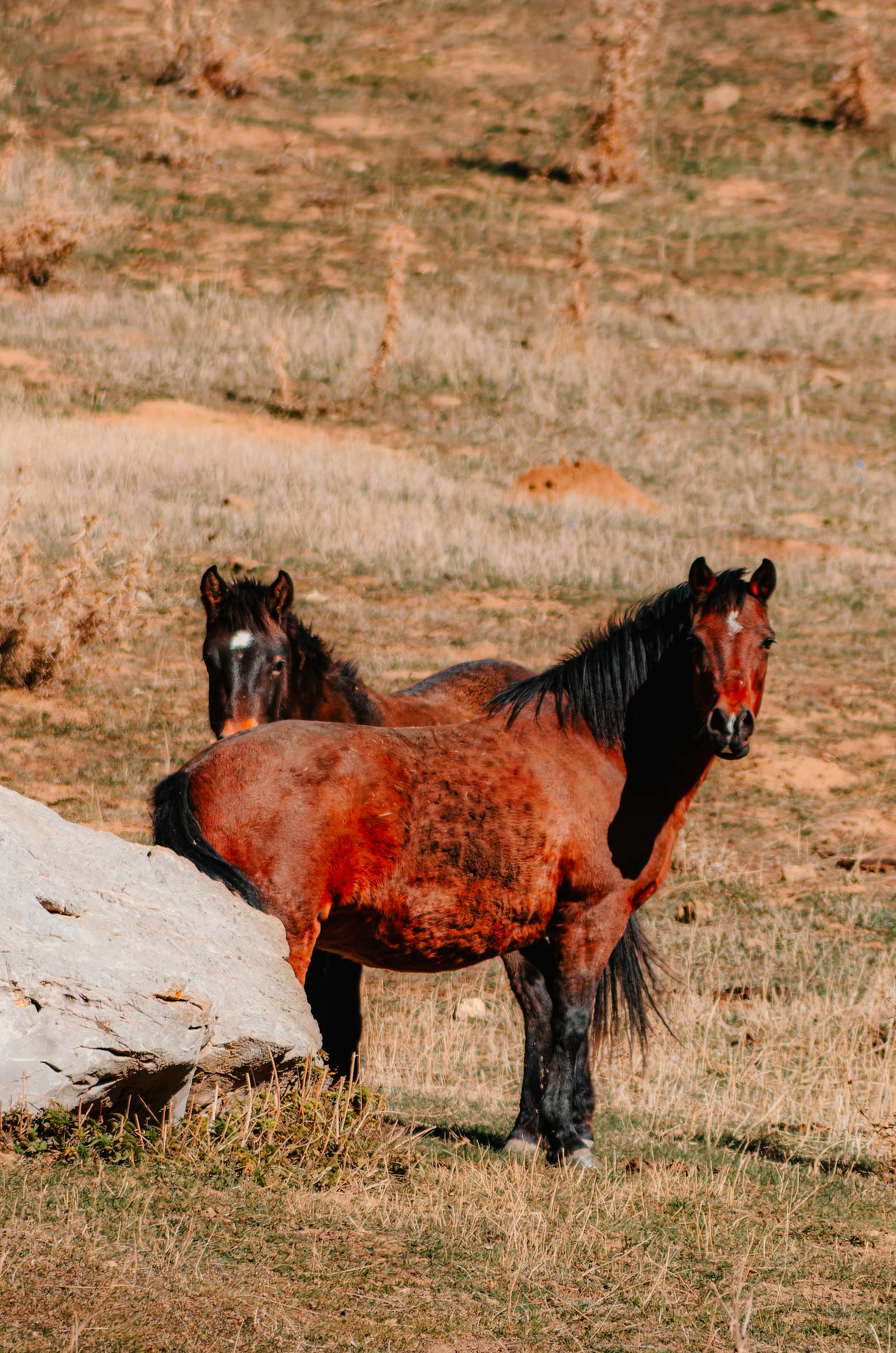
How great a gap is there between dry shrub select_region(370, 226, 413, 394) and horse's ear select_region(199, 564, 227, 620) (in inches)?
655

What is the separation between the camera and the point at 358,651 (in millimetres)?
15227

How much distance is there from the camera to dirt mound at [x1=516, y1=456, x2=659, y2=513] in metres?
21.0

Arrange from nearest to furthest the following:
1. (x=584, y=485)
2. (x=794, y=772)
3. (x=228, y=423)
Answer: (x=794, y=772), (x=584, y=485), (x=228, y=423)

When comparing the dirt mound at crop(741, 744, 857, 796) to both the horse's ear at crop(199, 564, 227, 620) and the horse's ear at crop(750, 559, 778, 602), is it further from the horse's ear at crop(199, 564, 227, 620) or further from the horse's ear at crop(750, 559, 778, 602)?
the horse's ear at crop(750, 559, 778, 602)

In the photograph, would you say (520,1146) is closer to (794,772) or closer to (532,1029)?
(532,1029)

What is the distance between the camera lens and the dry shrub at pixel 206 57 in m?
37.1

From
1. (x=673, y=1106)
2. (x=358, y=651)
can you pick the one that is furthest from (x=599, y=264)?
(x=673, y=1106)

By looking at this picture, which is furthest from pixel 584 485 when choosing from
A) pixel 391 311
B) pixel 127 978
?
pixel 127 978

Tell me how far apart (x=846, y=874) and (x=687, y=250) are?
22.9 m

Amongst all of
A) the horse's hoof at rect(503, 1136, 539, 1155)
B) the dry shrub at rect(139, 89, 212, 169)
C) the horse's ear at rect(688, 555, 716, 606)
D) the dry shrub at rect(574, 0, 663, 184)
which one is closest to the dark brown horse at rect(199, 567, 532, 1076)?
the horse's ear at rect(688, 555, 716, 606)

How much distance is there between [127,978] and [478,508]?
50.5 ft

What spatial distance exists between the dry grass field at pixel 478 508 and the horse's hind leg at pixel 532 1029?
12.6 inches

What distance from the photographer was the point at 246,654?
792 cm

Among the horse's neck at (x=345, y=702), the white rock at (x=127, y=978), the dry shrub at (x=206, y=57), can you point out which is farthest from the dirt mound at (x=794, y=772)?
the dry shrub at (x=206, y=57)
